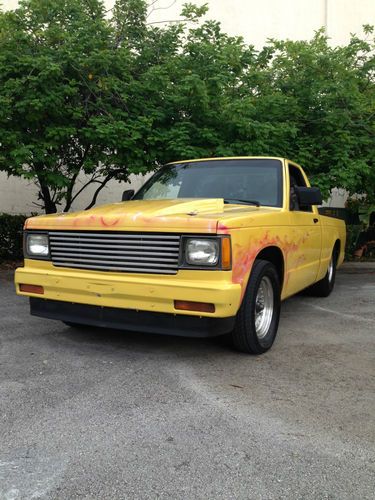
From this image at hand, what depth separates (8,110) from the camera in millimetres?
6492

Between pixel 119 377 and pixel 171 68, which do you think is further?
pixel 171 68

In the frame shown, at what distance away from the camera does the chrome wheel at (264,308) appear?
4.39 m

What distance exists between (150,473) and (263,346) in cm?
211

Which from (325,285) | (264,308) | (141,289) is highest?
(141,289)

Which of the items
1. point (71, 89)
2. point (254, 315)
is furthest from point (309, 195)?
point (71, 89)

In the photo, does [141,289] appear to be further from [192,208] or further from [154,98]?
[154,98]

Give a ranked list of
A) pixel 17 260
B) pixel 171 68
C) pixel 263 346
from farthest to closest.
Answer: pixel 17 260 → pixel 171 68 → pixel 263 346

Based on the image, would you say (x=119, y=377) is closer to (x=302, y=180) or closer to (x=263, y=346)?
(x=263, y=346)

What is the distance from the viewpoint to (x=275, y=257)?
15.2 ft

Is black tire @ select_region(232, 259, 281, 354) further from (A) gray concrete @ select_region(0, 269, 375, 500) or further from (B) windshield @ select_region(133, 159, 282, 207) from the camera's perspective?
(B) windshield @ select_region(133, 159, 282, 207)

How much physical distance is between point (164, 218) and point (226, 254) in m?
0.57

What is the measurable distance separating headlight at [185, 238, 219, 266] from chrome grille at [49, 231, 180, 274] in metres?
0.10

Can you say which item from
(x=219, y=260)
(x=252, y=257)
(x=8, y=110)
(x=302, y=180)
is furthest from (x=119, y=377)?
(x=8, y=110)

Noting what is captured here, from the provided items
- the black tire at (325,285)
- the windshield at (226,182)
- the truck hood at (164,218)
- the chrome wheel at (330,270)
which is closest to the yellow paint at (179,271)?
the truck hood at (164,218)
